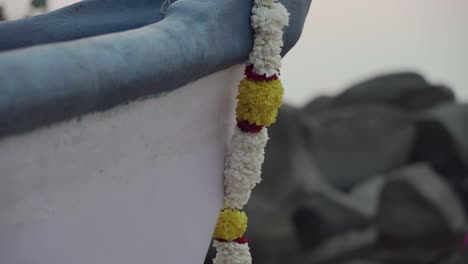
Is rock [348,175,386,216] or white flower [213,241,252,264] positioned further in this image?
rock [348,175,386,216]

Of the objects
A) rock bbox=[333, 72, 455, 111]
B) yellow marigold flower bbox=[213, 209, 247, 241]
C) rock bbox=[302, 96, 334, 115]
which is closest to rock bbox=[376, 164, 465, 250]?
rock bbox=[333, 72, 455, 111]

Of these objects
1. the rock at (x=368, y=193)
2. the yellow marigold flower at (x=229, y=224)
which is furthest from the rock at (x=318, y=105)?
the yellow marigold flower at (x=229, y=224)

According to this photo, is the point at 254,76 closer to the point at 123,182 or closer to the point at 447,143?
the point at 123,182

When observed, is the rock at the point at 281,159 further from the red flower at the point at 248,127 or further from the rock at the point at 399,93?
the red flower at the point at 248,127

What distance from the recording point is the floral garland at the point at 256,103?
929mm

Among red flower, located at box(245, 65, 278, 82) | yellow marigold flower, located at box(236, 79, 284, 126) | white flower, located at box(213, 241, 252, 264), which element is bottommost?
white flower, located at box(213, 241, 252, 264)

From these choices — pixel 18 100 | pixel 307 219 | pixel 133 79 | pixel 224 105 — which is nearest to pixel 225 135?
pixel 224 105

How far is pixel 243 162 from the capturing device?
100 centimetres

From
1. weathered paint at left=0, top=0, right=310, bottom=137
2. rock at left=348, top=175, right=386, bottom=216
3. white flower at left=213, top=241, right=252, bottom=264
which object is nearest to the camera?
weathered paint at left=0, top=0, right=310, bottom=137

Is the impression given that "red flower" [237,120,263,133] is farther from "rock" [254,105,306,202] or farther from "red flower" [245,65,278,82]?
"rock" [254,105,306,202]

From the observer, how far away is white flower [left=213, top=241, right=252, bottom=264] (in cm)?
106

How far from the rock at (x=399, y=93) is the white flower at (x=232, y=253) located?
8.51 feet

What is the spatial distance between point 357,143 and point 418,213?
1.48ft

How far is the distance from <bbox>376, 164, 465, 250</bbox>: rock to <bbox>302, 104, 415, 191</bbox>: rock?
0.52ft
